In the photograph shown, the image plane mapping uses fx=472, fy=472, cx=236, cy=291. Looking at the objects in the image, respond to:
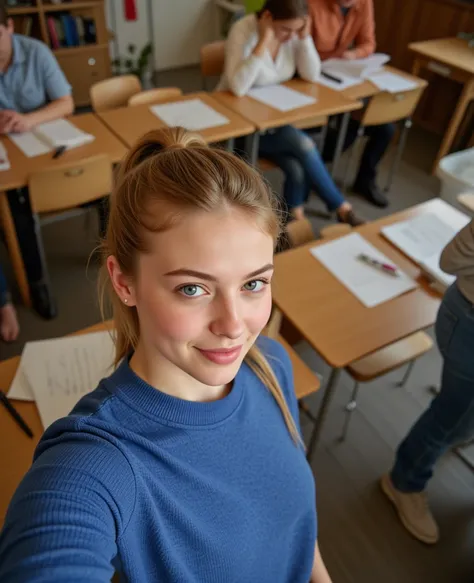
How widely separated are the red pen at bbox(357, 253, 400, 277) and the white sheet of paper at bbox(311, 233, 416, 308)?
13 millimetres

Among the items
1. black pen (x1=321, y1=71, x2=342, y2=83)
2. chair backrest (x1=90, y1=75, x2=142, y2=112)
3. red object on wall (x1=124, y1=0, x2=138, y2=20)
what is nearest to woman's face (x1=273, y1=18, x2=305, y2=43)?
black pen (x1=321, y1=71, x2=342, y2=83)

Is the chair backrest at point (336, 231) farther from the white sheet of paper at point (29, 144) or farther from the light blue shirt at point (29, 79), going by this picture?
the light blue shirt at point (29, 79)

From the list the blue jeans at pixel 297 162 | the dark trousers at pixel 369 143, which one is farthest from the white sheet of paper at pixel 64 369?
the dark trousers at pixel 369 143

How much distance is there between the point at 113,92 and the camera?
9.10 ft

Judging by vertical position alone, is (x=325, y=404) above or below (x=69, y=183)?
below

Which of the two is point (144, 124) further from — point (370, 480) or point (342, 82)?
point (370, 480)

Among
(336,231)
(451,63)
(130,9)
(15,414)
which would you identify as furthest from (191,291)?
(130,9)

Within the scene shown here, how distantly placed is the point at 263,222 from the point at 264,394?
38 centimetres

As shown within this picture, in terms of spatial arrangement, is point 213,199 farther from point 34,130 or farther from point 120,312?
point 34,130

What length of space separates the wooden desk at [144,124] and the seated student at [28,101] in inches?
11.1

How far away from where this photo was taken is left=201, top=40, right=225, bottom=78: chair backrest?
310cm

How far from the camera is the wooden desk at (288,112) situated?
2590 mm

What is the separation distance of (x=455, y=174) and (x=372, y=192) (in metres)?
0.77

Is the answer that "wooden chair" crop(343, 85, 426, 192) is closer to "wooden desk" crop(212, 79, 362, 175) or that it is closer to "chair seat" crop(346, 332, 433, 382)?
"wooden desk" crop(212, 79, 362, 175)
